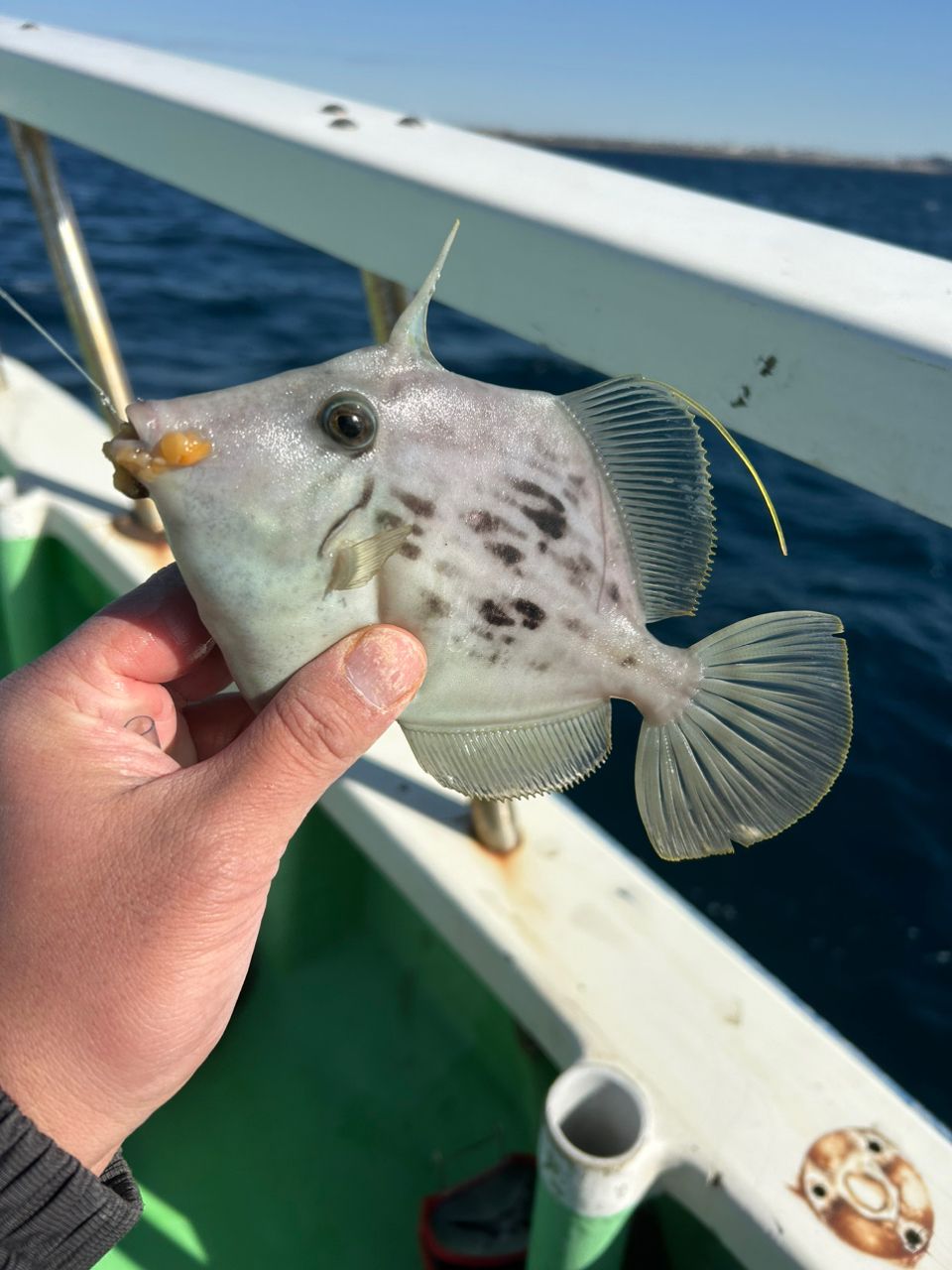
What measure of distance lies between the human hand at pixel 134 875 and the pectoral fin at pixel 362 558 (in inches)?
3.7

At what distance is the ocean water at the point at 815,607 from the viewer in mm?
4293

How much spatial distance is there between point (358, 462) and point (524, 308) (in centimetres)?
65

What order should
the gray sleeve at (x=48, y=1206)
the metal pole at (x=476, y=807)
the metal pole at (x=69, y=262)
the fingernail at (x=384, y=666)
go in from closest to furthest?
the gray sleeve at (x=48, y=1206)
the fingernail at (x=384, y=666)
the metal pole at (x=476, y=807)
the metal pole at (x=69, y=262)

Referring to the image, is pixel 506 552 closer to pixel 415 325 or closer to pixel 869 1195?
pixel 415 325

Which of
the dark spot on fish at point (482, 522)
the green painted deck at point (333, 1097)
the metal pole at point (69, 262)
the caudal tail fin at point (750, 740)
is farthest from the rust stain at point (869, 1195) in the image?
the metal pole at point (69, 262)

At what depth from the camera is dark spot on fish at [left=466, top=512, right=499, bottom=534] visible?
1424mm

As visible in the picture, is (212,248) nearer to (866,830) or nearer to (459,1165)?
(866,830)

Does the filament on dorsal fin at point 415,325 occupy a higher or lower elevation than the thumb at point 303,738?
higher

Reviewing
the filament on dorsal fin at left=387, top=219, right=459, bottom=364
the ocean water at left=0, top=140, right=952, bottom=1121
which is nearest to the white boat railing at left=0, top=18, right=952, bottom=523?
the filament on dorsal fin at left=387, top=219, right=459, bottom=364

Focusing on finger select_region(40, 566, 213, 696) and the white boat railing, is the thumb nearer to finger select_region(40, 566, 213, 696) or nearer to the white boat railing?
finger select_region(40, 566, 213, 696)

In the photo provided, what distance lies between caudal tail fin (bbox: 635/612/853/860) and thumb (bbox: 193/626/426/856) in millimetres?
497

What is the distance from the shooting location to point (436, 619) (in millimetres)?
1457

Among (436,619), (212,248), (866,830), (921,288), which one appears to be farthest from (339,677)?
(212,248)

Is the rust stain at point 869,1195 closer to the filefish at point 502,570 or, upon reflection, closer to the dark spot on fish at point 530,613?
the filefish at point 502,570
